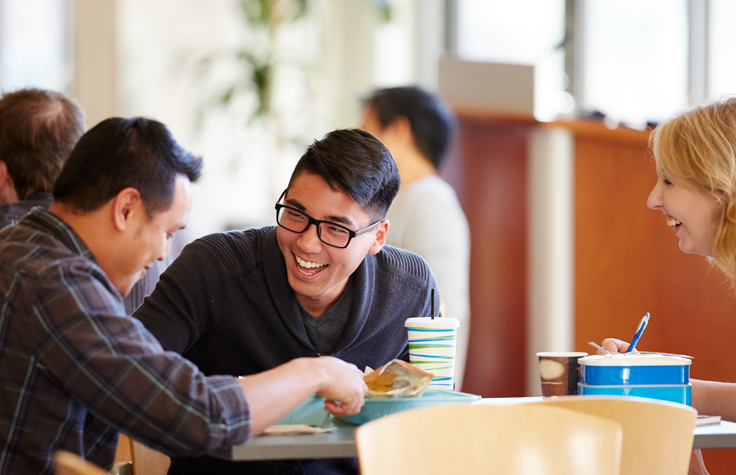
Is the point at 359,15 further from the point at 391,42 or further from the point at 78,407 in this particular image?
the point at 78,407

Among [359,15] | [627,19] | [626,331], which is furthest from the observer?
[359,15]

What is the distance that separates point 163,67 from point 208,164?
68cm

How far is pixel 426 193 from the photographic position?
124 inches

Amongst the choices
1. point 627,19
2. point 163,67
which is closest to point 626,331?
point 627,19

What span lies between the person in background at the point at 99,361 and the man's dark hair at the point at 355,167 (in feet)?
1.51

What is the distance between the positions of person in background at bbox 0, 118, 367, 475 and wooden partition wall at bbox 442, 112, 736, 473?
1576 mm

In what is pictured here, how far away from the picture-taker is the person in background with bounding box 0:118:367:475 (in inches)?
48.7

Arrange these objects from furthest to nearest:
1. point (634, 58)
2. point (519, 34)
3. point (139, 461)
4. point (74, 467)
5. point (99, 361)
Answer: point (519, 34) < point (634, 58) < point (139, 461) < point (99, 361) < point (74, 467)

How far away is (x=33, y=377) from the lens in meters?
1.27

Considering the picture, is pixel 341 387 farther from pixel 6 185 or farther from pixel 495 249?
pixel 495 249

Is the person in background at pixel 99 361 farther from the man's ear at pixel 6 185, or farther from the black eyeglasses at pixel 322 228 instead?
the man's ear at pixel 6 185

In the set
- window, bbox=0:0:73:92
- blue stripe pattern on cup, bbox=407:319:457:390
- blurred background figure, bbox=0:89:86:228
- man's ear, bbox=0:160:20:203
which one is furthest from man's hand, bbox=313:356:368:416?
window, bbox=0:0:73:92

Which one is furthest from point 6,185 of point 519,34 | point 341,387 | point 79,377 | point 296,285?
point 519,34

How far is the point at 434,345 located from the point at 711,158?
701mm
